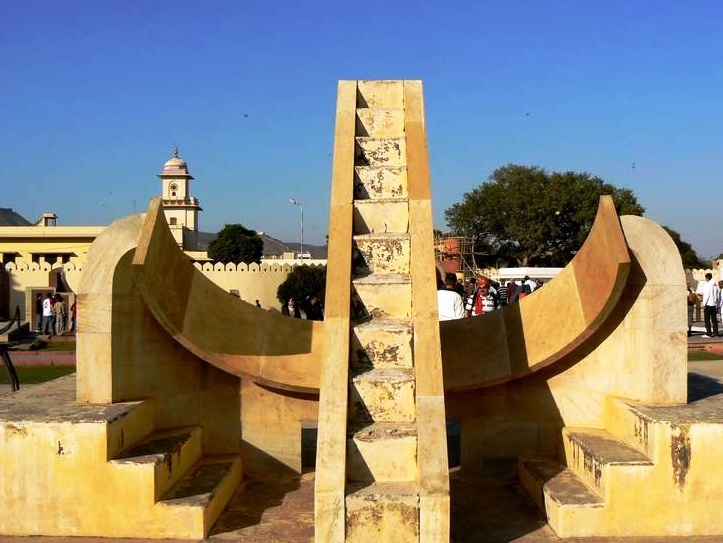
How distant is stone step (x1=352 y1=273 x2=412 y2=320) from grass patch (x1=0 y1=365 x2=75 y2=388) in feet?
23.0

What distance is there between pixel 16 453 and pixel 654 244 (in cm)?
443

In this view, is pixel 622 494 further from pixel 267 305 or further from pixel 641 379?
pixel 267 305

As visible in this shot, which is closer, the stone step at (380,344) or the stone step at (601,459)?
the stone step at (601,459)

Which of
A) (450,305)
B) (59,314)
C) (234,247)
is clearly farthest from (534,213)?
(450,305)

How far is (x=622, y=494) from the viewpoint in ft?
14.0

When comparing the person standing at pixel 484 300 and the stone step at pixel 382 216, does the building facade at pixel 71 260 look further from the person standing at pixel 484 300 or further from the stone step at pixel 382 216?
the stone step at pixel 382 216

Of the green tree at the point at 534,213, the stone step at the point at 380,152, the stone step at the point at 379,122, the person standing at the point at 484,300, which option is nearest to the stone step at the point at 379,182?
the stone step at the point at 380,152

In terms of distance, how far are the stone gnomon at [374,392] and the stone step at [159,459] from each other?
18 mm

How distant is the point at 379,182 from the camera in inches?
235

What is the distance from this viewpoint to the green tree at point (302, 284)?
26203 mm

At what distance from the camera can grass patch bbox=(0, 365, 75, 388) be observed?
34.6ft

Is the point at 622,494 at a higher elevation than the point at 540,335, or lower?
lower

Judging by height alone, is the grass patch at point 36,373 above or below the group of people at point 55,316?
below

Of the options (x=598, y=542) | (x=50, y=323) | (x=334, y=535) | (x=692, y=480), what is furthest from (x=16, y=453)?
(x=50, y=323)
